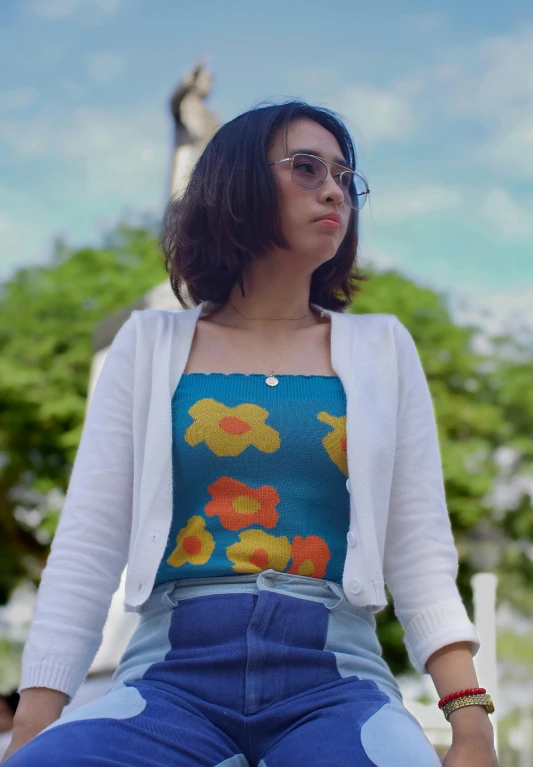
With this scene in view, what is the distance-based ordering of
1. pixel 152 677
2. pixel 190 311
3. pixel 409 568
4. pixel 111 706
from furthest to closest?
pixel 190 311 → pixel 409 568 → pixel 152 677 → pixel 111 706

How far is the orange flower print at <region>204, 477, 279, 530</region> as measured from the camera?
5.74 ft

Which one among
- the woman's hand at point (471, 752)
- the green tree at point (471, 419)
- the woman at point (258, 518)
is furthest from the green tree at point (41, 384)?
the woman's hand at point (471, 752)

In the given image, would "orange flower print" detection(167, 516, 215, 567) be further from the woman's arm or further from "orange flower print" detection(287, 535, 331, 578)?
the woman's arm

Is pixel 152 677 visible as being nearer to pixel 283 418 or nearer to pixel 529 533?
pixel 283 418

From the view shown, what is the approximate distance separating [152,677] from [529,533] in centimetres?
1236

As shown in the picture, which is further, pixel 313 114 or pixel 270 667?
pixel 313 114

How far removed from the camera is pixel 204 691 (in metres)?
1.55

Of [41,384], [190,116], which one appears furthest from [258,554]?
[41,384]

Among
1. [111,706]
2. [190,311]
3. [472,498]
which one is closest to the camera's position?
[111,706]

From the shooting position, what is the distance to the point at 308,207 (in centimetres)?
206

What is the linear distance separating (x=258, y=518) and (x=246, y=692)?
34 centimetres

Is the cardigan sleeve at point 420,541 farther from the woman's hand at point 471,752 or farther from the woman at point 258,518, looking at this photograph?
the woman's hand at point 471,752

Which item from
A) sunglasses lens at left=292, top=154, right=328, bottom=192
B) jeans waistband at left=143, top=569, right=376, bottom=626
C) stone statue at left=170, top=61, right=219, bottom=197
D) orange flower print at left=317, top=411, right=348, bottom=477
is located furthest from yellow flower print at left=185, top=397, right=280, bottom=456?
stone statue at left=170, top=61, right=219, bottom=197

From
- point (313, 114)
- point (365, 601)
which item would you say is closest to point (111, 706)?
point (365, 601)
